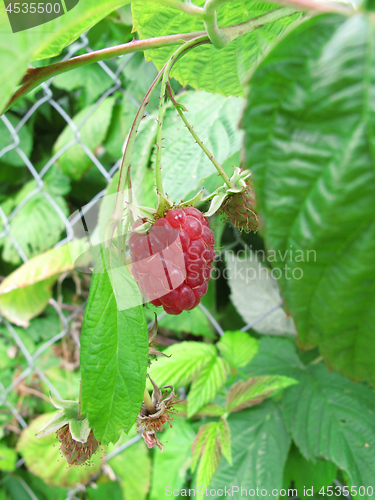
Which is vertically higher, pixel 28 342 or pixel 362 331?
pixel 362 331

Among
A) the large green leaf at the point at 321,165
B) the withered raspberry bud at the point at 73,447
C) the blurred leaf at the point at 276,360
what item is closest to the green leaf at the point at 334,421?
the blurred leaf at the point at 276,360

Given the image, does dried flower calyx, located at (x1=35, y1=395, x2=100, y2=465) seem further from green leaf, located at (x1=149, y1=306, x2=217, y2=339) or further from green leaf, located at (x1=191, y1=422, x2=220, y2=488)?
green leaf, located at (x1=149, y1=306, x2=217, y2=339)

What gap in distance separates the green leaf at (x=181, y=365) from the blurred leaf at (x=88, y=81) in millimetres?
822

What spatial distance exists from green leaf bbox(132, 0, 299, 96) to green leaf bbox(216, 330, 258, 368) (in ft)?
1.56

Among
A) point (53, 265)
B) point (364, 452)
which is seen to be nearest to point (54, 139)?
point (53, 265)

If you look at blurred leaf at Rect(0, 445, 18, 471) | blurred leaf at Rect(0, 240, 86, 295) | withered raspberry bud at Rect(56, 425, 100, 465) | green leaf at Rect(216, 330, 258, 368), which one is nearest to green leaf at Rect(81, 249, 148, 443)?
withered raspberry bud at Rect(56, 425, 100, 465)

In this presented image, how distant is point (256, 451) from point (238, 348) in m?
0.19

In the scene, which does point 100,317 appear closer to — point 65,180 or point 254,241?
point 254,241

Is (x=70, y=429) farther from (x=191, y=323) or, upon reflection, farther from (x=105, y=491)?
(x=105, y=491)

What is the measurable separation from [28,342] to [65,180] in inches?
22.4

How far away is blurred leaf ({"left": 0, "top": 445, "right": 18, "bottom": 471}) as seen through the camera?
3.98 feet

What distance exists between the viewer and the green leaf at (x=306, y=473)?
0.72m

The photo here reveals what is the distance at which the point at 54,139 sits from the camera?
145 cm

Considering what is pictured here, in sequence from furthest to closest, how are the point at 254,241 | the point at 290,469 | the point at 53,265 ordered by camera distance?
the point at 53,265 < the point at 254,241 < the point at 290,469
